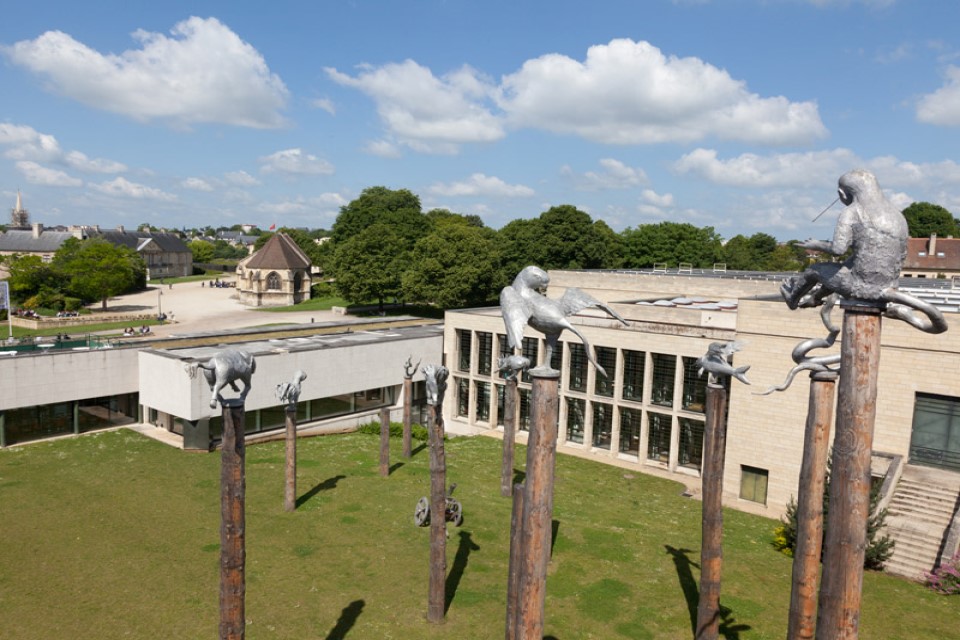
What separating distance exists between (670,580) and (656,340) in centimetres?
1463

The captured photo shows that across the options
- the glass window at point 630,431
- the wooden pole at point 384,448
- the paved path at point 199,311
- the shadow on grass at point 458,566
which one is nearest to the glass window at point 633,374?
the glass window at point 630,431

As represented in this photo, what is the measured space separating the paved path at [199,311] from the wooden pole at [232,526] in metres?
52.0

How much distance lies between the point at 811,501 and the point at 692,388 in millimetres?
21776

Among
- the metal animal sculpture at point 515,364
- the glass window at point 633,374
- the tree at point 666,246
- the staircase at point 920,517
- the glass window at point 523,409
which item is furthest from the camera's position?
the tree at point 666,246

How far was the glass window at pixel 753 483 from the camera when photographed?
1144 inches

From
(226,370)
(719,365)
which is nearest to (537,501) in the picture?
(226,370)

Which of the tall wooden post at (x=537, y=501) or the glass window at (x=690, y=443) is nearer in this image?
the tall wooden post at (x=537, y=501)

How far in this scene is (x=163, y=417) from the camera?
36.9 meters

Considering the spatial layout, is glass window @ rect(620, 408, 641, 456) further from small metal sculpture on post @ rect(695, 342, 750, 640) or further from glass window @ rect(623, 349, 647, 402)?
small metal sculpture on post @ rect(695, 342, 750, 640)

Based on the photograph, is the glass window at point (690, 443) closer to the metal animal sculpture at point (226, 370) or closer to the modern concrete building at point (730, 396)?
the modern concrete building at point (730, 396)

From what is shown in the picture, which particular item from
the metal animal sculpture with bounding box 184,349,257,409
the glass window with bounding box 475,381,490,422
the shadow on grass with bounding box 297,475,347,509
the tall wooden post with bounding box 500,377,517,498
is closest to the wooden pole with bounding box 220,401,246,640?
the metal animal sculpture with bounding box 184,349,257,409

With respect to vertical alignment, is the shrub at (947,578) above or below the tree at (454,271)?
below

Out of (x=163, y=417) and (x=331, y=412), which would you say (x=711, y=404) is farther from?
(x=163, y=417)

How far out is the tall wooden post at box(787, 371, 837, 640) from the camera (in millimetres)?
11594
